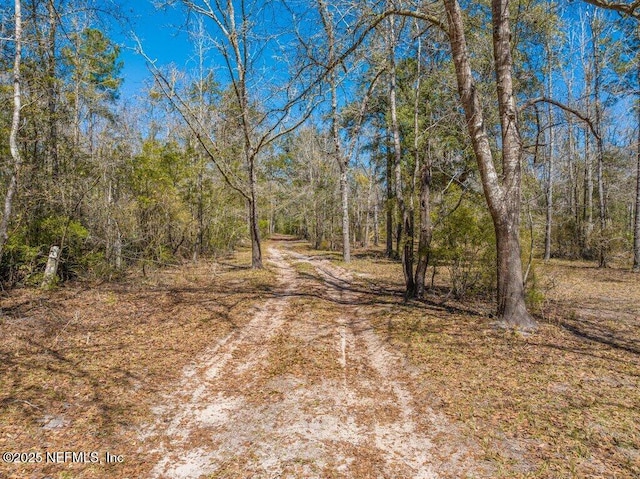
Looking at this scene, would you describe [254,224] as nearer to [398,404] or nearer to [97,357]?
[97,357]

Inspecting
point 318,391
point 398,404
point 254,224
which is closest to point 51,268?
point 254,224

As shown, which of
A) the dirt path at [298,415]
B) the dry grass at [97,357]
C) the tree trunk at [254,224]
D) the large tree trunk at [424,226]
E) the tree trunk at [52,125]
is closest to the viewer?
the dirt path at [298,415]

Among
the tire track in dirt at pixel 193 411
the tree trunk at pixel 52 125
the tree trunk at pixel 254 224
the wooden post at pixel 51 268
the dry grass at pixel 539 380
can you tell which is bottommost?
the tire track in dirt at pixel 193 411

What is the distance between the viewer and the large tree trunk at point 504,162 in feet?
19.5

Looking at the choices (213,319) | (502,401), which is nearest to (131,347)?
(213,319)

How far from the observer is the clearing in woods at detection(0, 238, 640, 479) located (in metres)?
3.08

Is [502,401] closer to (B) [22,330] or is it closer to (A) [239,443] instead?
(A) [239,443]

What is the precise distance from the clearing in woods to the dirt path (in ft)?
0.06

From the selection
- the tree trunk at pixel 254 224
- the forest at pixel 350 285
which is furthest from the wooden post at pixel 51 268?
the tree trunk at pixel 254 224

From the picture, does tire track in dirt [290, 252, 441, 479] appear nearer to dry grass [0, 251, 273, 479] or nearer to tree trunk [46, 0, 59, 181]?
dry grass [0, 251, 273, 479]

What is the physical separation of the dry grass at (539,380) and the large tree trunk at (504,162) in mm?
735

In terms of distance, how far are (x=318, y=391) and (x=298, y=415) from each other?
60 centimetres

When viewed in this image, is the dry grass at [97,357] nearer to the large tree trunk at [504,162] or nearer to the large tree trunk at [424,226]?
the large tree trunk at [424,226]

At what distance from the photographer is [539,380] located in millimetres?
4375
